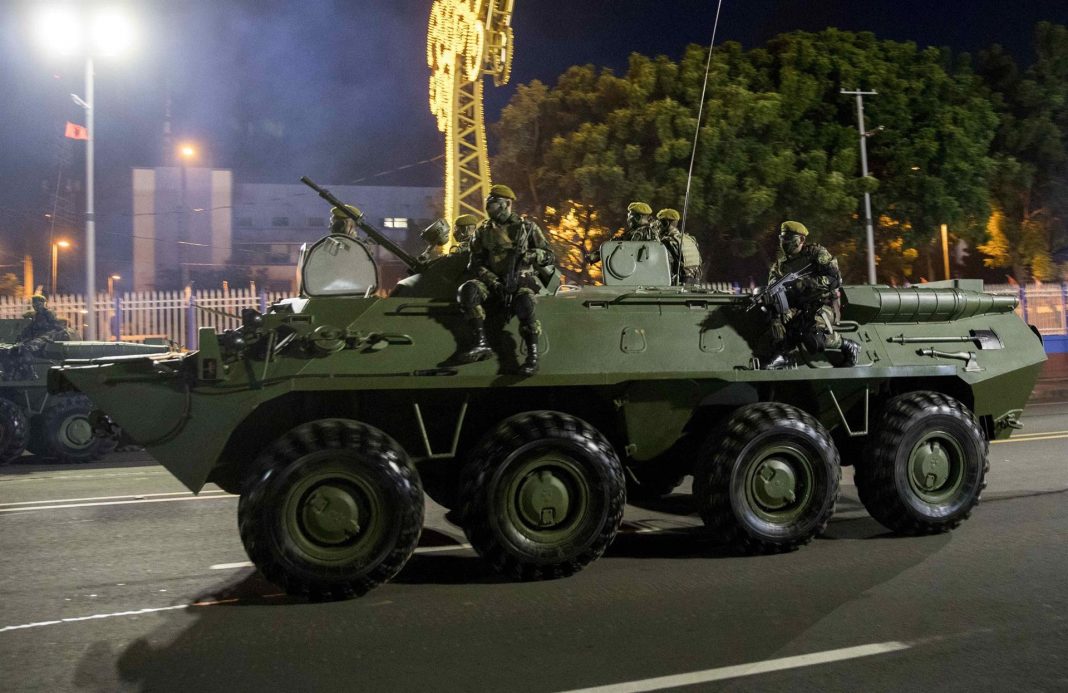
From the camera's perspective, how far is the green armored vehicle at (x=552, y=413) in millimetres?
5559

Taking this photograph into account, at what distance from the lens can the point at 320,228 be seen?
47406mm

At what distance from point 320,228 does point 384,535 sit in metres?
43.5

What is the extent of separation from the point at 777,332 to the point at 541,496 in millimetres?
2118

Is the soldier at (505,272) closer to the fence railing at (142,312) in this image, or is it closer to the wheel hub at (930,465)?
the wheel hub at (930,465)

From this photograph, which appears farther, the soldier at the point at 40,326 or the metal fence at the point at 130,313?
the metal fence at the point at 130,313

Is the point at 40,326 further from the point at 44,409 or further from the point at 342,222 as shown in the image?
the point at 342,222

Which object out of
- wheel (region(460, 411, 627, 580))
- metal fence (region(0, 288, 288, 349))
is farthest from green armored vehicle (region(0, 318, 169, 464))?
wheel (region(460, 411, 627, 580))

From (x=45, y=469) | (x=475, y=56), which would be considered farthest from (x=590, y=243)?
(x=45, y=469)

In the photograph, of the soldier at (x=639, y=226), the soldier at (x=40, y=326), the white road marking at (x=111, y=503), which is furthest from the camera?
the soldier at (x=40, y=326)

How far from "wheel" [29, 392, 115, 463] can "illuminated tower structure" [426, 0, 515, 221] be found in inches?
561

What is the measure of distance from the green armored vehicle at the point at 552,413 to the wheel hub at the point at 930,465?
16 mm

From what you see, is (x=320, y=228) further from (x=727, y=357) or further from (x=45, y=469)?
(x=727, y=357)

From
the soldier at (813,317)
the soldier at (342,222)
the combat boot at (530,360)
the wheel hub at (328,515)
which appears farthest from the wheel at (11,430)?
the soldier at (813,317)

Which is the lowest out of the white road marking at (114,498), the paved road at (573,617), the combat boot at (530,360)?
the white road marking at (114,498)
